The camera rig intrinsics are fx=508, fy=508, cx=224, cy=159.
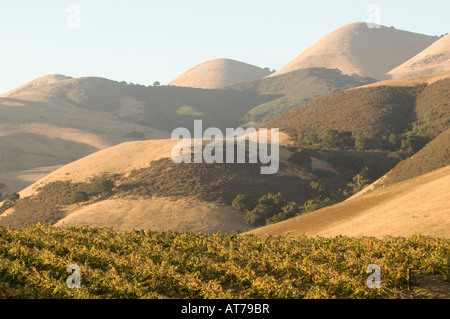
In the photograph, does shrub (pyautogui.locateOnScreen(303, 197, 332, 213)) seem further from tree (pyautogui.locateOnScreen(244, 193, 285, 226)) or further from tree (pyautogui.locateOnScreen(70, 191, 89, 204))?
tree (pyautogui.locateOnScreen(70, 191, 89, 204))

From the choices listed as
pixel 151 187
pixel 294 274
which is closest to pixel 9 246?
pixel 294 274

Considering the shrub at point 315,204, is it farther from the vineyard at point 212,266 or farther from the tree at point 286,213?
the vineyard at point 212,266

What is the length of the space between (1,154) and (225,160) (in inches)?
2760

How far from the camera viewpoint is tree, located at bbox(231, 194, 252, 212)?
2080 inches

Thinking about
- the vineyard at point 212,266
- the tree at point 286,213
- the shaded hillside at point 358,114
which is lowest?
the vineyard at point 212,266

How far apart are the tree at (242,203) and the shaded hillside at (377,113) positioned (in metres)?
30.9

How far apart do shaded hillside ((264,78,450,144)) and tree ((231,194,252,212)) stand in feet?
102

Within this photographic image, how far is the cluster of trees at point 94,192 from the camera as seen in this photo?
57.5m

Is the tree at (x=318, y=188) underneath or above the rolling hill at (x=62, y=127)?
underneath

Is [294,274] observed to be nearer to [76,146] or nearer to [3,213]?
[3,213]

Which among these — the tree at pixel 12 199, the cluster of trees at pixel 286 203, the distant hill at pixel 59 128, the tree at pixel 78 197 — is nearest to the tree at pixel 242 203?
the cluster of trees at pixel 286 203

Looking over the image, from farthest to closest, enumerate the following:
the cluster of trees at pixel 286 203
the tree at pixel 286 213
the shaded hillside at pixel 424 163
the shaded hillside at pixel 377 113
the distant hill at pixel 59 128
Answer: the distant hill at pixel 59 128
the shaded hillside at pixel 377 113
the cluster of trees at pixel 286 203
the shaded hillside at pixel 424 163
the tree at pixel 286 213

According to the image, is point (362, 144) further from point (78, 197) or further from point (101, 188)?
point (78, 197)

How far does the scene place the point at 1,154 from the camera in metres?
114
